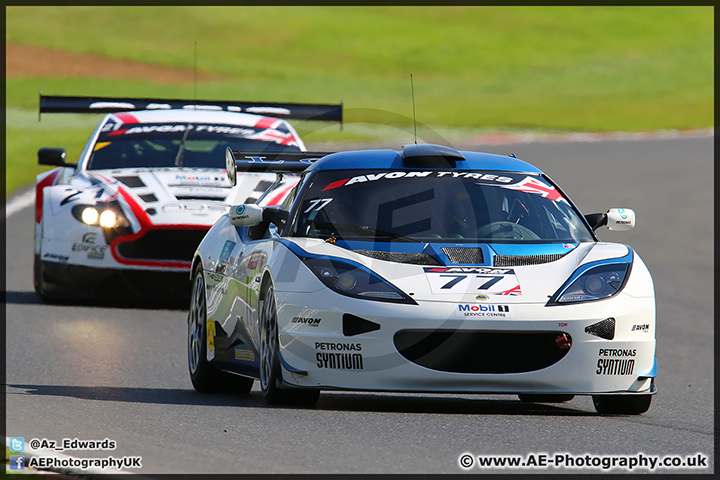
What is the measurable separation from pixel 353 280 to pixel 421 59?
71474 millimetres

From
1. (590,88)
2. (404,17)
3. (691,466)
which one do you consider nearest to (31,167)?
(691,466)

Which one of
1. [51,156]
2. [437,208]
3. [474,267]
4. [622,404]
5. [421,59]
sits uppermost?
[421,59]

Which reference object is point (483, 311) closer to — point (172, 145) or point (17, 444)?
point (17, 444)

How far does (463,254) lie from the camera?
7.16 metres

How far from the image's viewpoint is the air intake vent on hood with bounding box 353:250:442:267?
7.04m

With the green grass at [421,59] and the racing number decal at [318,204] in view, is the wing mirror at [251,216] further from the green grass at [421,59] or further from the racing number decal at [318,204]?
the green grass at [421,59]

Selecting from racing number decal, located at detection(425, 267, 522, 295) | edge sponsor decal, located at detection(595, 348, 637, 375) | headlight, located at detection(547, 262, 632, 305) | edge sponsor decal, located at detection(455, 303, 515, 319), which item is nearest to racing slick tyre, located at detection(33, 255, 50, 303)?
racing number decal, located at detection(425, 267, 522, 295)

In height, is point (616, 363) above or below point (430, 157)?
below

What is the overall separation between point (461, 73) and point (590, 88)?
8.74m

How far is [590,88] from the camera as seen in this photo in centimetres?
6756

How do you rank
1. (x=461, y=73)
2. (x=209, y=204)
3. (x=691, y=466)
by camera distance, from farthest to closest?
(x=461, y=73) → (x=209, y=204) → (x=691, y=466)

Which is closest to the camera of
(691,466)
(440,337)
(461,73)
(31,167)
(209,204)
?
(691,466)

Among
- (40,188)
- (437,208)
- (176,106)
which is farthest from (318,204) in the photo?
(176,106)

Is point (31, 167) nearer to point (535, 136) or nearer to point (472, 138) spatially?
point (472, 138)
